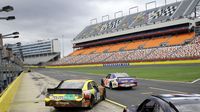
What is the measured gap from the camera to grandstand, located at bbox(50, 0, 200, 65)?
67875 millimetres

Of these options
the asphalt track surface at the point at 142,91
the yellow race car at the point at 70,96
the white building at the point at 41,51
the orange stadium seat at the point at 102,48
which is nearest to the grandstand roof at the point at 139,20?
the orange stadium seat at the point at 102,48

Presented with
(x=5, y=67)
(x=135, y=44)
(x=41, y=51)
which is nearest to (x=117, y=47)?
(x=135, y=44)

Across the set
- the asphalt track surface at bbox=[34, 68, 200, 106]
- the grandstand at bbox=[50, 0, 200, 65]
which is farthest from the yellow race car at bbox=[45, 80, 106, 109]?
the grandstand at bbox=[50, 0, 200, 65]

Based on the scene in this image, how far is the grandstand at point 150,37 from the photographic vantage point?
6788 cm

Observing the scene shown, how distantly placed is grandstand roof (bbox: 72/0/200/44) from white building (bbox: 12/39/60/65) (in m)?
41.3

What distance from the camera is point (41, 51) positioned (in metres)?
183

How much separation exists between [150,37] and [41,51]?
102 m

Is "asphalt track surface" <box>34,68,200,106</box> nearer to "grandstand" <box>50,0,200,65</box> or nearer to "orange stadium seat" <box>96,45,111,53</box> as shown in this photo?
"grandstand" <box>50,0,200,65</box>

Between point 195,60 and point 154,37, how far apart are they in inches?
1414

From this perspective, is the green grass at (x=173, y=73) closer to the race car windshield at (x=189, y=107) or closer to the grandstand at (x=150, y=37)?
the grandstand at (x=150, y=37)

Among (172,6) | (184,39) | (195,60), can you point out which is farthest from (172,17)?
(195,60)

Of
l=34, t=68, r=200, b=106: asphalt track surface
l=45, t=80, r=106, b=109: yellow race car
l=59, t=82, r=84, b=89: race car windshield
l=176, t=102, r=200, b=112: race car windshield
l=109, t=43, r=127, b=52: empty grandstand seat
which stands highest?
l=109, t=43, r=127, b=52: empty grandstand seat

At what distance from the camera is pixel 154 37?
87.8m

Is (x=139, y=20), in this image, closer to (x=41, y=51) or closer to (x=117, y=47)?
(x=117, y=47)
